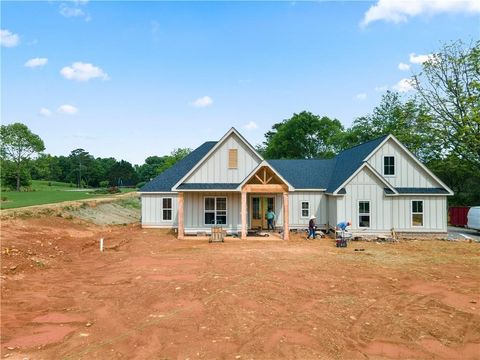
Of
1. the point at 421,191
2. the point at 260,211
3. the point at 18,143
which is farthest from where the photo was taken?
the point at 18,143

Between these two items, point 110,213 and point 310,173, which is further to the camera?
point 110,213

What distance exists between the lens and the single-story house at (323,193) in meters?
22.1

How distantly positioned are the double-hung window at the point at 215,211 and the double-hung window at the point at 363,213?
30.4 ft

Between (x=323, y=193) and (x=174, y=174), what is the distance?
12.5m

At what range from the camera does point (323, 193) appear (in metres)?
25.3

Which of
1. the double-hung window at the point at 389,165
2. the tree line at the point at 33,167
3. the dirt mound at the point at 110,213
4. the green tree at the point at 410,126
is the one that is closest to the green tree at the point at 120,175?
the tree line at the point at 33,167

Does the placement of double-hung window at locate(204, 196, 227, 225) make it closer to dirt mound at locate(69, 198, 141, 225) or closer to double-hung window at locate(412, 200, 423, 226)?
dirt mound at locate(69, 198, 141, 225)

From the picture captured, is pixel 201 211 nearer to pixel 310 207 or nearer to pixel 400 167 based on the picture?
pixel 310 207

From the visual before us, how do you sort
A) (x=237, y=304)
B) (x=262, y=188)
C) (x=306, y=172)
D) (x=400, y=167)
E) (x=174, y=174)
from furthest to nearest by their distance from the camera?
1. (x=174, y=174)
2. (x=306, y=172)
3. (x=400, y=167)
4. (x=262, y=188)
5. (x=237, y=304)

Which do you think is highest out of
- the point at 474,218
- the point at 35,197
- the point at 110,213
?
the point at 35,197

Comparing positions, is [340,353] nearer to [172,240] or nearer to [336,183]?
[172,240]

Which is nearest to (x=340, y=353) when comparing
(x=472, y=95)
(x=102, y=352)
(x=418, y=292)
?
(x=102, y=352)

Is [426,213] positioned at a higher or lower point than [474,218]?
higher

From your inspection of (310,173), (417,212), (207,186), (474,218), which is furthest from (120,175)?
(474,218)
